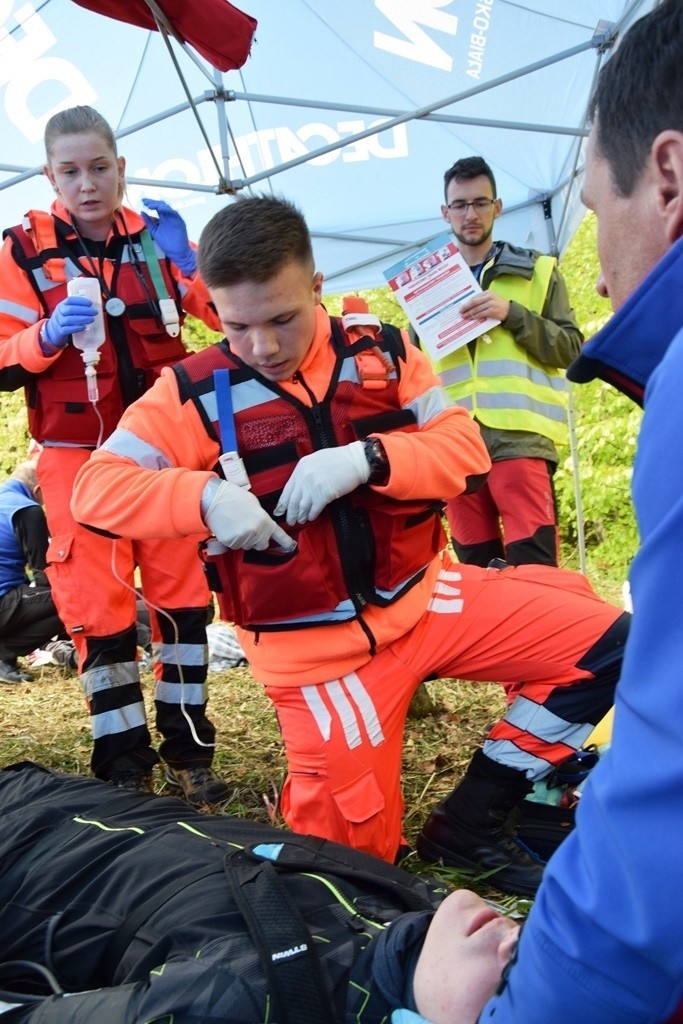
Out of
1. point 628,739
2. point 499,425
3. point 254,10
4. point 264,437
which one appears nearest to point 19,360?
point 264,437

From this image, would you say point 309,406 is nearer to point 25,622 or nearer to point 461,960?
point 461,960

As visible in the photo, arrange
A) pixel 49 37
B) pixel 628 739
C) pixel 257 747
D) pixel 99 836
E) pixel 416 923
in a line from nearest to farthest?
pixel 628 739 → pixel 416 923 → pixel 99 836 → pixel 257 747 → pixel 49 37

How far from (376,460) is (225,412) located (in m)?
0.46

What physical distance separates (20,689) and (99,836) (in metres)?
3.67

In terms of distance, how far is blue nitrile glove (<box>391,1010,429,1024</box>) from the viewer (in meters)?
1.53

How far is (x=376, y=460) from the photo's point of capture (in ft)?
8.29

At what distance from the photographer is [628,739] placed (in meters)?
0.96

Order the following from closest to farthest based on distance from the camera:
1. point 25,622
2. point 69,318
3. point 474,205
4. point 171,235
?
point 69,318 → point 171,235 → point 474,205 → point 25,622

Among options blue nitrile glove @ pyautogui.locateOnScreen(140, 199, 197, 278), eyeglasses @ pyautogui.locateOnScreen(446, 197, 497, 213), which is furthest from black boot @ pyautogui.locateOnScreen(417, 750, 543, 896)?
eyeglasses @ pyautogui.locateOnScreen(446, 197, 497, 213)

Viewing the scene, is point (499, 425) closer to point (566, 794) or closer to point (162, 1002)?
point (566, 794)

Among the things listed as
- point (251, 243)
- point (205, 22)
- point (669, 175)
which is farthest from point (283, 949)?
point (205, 22)

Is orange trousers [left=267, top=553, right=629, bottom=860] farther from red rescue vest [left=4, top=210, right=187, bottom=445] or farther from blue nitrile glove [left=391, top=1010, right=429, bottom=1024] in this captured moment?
red rescue vest [left=4, top=210, right=187, bottom=445]

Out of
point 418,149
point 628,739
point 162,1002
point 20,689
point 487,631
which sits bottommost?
point 20,689

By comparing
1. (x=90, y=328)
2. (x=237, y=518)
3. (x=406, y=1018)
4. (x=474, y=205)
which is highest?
(x=474, y=205)
